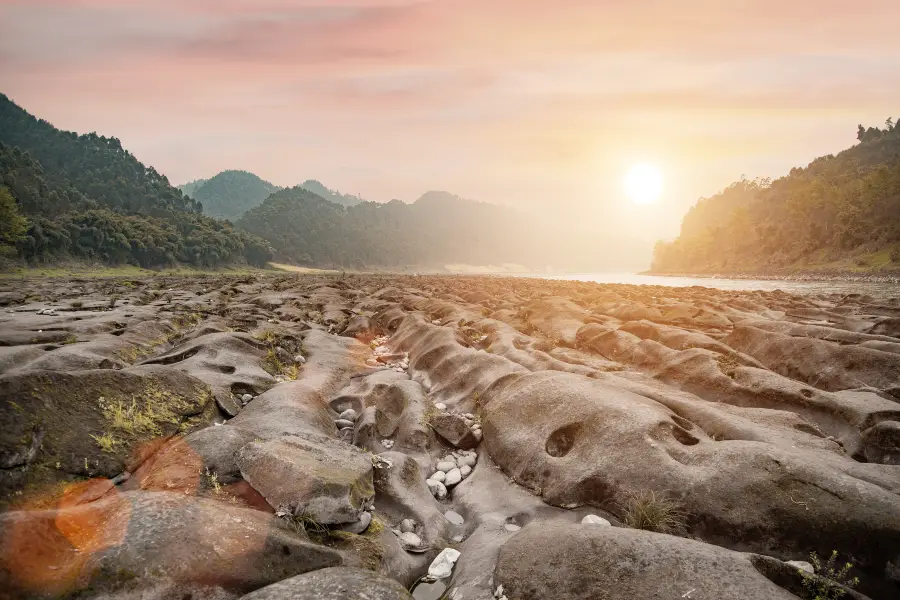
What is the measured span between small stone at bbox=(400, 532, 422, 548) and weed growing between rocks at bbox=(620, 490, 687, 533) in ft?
9.05

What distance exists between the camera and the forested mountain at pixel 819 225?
322ft

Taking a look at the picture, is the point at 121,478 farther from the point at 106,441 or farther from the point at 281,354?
the point at 281,354

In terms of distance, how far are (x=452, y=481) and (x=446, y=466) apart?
18.7 inches

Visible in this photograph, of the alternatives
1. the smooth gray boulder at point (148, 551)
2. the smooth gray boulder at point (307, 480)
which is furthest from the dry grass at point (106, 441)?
the smooth gray boulder at point (307, 480)

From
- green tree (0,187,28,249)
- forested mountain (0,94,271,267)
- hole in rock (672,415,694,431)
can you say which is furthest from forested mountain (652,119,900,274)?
forested mountain (0,94,271,267)

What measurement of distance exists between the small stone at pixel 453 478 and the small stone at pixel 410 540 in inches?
71.5

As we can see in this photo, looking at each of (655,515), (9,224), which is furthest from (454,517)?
(9,224)

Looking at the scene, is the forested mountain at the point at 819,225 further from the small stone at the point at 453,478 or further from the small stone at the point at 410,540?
the small stone at the point at 410,540

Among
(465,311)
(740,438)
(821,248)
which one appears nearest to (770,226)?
(821,248)

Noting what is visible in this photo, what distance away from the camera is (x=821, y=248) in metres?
112

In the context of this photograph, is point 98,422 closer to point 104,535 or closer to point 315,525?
point 104,535

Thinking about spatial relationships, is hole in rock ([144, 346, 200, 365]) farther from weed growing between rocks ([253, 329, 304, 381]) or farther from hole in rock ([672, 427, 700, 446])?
hole in rock ([672, 427, 700, 446])

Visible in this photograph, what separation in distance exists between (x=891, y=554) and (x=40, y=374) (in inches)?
413

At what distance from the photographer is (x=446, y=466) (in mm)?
8156
